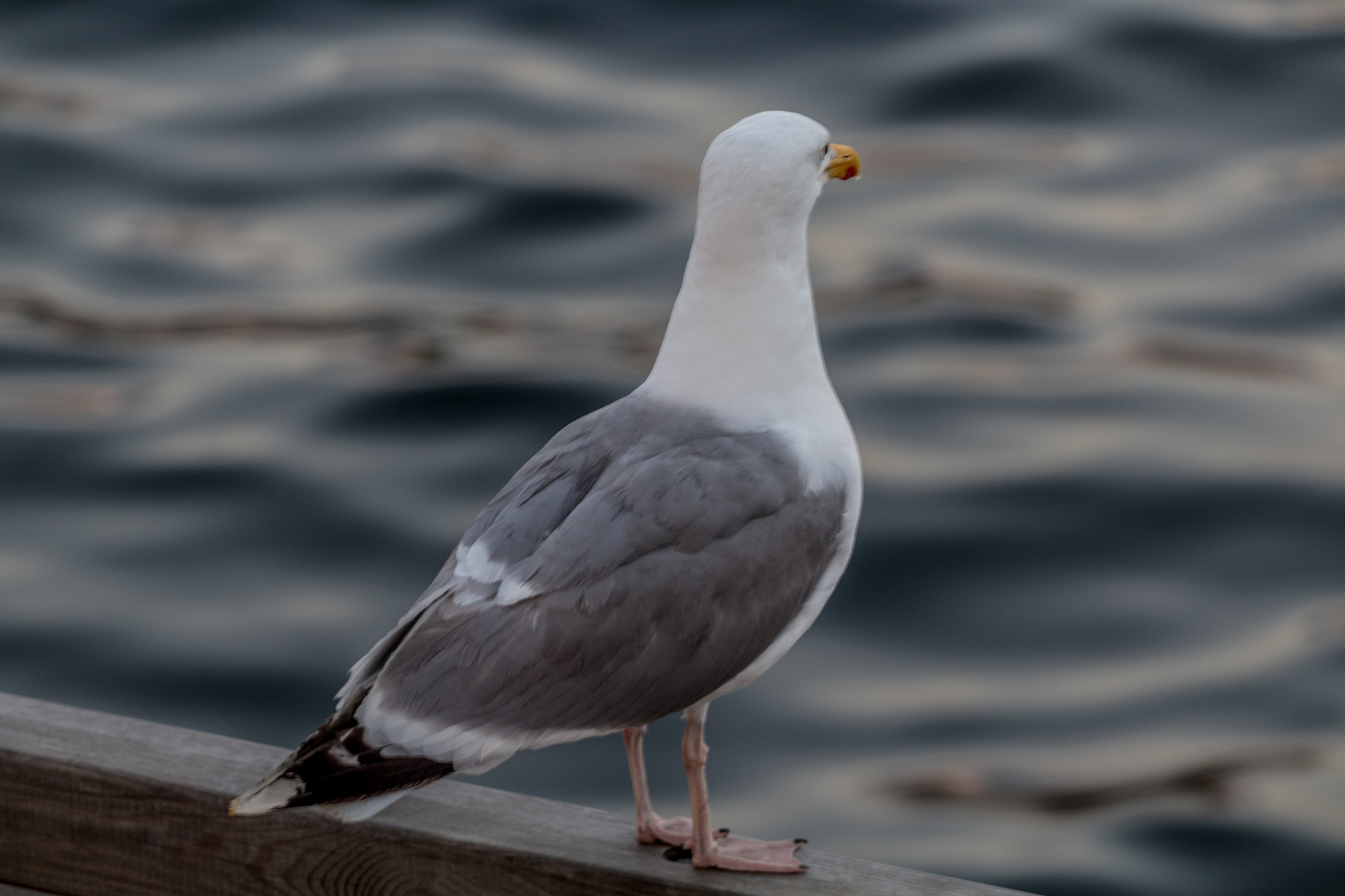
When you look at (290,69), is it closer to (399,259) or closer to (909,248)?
(399,259)

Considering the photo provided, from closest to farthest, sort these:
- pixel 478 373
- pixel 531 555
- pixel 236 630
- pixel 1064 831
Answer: pixel 531 555 → pixel 1064 831 → pixel 236 630 → pixel 478 373

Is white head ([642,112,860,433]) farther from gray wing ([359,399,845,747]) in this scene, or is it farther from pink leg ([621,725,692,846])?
pink leg ([621,725,692,846])

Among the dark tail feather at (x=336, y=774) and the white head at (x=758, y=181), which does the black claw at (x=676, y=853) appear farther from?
the white head at (x=758, y=181)

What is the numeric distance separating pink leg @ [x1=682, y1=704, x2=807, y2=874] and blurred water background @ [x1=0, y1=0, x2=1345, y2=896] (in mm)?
2734

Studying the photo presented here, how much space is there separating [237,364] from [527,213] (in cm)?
151

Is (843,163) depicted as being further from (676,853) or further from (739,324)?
(676,853)

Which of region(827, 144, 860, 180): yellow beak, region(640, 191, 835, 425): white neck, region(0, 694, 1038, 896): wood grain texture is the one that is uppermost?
region(827, 144, 860, 180): yellow beak

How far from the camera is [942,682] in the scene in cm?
597

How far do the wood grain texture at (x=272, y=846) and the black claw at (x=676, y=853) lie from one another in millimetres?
15

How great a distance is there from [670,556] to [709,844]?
0.49m

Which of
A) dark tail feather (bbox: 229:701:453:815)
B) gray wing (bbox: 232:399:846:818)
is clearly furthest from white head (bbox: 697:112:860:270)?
dark tail feather (bbox: 229:701:453:815)

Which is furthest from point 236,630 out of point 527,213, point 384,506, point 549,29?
point 549,29

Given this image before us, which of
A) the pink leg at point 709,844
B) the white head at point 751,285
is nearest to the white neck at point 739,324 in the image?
the white head at point 751,285

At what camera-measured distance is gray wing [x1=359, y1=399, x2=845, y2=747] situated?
2.38 meters
